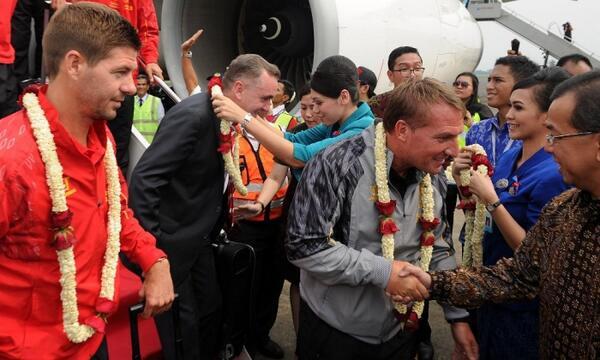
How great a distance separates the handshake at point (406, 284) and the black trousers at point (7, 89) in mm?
2454

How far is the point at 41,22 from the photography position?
361 centimetres

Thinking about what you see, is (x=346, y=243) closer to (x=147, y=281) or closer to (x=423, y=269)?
(x=423, y=269)

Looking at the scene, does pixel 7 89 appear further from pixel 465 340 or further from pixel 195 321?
pixel 465 340

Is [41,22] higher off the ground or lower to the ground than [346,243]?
higher

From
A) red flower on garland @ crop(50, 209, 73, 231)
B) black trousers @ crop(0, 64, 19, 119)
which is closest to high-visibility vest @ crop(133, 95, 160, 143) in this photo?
black trousers @ crop(0, 64, 19, 119)

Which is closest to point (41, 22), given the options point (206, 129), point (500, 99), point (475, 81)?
point (206, 129)

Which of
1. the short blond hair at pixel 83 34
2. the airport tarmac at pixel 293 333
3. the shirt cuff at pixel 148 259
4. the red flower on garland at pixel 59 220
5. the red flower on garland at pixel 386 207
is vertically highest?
the short blond hair at pixel 83 34

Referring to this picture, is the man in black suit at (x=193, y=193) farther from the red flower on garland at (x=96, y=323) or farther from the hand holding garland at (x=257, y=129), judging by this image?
the red flower on garland at (x=96, y=323)

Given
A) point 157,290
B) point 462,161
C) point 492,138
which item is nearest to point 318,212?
point 157,290

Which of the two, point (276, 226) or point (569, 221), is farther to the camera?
point (276, 226)

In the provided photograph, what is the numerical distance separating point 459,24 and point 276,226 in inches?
187

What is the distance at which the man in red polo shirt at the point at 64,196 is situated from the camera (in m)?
1.50

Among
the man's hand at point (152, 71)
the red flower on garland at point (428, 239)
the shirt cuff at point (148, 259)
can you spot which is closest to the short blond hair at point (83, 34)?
the shirt cuff at point (148, 259)

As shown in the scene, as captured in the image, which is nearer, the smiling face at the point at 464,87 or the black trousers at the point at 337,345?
the black trousers at the point at 337,345
